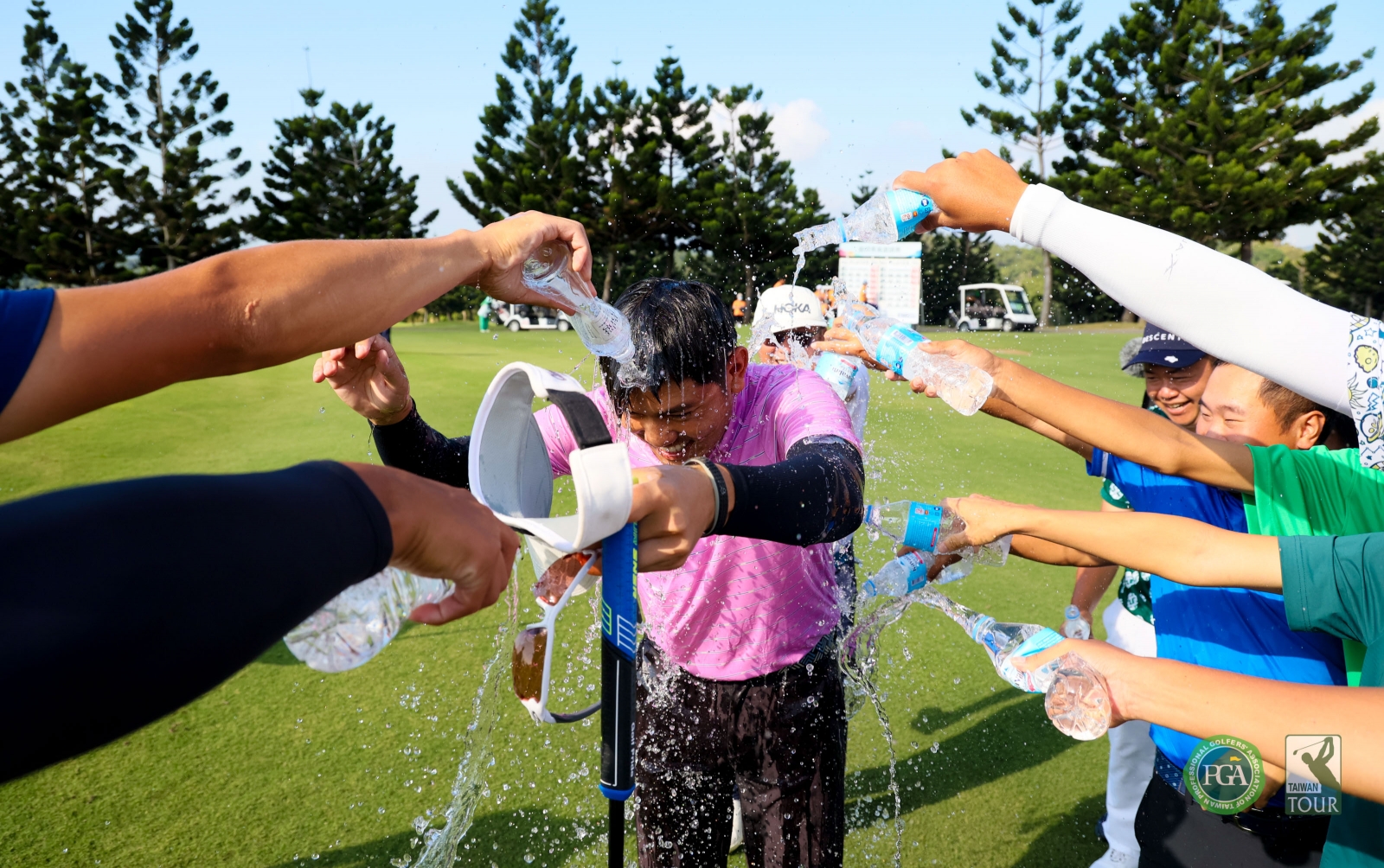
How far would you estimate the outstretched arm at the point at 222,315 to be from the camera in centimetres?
111

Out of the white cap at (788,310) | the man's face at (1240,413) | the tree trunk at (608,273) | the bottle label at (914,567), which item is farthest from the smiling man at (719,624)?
the tree trunk at (608,273)

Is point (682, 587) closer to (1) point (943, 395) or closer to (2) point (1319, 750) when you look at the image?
(1) point (943, 395)

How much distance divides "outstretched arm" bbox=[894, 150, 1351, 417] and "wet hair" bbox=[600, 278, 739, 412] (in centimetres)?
74

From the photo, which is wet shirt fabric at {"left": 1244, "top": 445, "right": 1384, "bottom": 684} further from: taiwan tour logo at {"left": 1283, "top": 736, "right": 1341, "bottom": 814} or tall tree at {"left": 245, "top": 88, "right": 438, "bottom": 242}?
tall tree at {"left": 245, "top": 88, "right": 438, "bottom": 242}

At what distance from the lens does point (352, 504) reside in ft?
3.44

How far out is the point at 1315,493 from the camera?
6.58 ft

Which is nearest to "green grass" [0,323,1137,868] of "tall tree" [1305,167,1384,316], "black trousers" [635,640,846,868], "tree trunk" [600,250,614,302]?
Answer: "black trousers" [635,640,846,868]

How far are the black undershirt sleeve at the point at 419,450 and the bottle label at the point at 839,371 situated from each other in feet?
6.25

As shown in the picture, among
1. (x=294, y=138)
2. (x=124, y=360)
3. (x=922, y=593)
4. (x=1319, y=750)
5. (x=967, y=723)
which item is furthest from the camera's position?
(x=294, y=138)

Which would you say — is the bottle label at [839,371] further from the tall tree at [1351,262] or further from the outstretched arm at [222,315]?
the tall tree at [1351,262]

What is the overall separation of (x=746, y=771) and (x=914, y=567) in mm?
742

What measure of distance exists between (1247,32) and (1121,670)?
41033 millimetres

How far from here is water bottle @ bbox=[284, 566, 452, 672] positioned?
1.15 meters

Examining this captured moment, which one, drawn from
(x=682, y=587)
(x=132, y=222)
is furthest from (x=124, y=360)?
(x=132, y=222)
